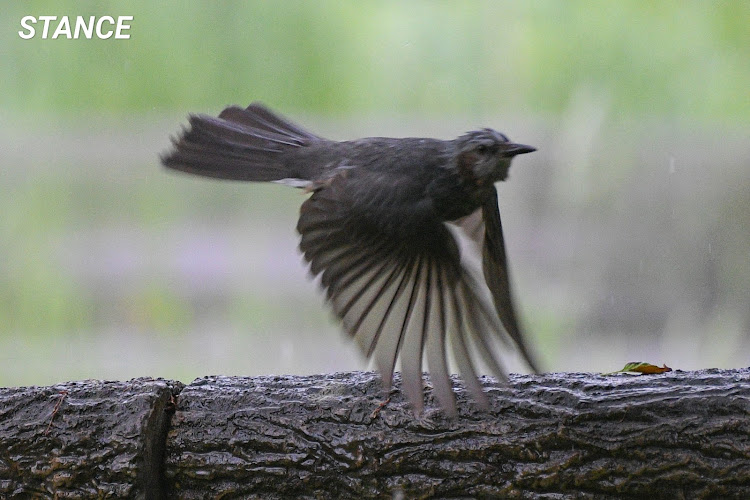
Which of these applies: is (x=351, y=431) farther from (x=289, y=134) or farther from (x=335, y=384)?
(x=289, y=134)

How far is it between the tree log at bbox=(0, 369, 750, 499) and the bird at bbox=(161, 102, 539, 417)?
77 mm

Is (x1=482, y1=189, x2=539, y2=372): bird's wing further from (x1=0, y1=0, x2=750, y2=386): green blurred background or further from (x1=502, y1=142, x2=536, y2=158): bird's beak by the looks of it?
(x1=0, y1=0, x2=750, y2=386): green blurred background

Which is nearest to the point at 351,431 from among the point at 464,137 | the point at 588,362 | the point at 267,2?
the point at 464,137

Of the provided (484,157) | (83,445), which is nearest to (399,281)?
(484,157)

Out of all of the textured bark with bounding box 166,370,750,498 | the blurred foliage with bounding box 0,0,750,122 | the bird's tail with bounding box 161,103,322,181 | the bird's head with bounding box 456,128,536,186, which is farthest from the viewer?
the blurred foliage with bounding box 0,0,750,122

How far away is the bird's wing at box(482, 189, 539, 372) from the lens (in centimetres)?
169

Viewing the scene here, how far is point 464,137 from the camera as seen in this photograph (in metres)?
1.64

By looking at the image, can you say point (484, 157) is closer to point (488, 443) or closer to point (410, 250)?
point (410, 250)

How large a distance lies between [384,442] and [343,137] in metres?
1.14

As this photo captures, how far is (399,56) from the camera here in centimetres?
241

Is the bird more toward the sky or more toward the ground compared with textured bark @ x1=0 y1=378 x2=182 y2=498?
more toward the sky

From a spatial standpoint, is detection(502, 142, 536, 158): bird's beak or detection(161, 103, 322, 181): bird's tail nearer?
detection(502, 142, 536, 158): bird's beak

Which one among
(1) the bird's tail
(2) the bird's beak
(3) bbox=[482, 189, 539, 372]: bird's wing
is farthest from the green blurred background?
(2) the bird's beak

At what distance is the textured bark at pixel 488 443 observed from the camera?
4.81 feet
